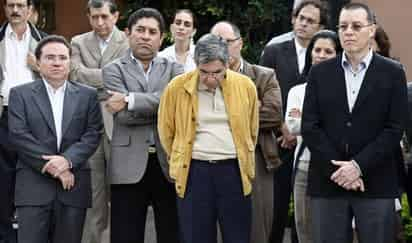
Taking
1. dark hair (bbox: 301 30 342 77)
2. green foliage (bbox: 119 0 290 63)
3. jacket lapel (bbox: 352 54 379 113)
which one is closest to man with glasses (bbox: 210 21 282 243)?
dark hair (bbox: 301 30 342 77)

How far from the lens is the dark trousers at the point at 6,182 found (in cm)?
790

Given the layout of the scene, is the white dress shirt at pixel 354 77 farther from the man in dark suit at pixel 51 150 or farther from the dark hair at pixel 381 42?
the man in dark suit at pixel 51 150

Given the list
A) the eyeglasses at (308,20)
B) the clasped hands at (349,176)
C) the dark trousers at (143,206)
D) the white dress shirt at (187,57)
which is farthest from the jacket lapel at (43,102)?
the eyeglasses at (308,20)

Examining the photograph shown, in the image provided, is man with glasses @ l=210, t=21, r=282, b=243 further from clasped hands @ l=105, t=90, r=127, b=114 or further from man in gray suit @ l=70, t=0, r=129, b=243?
man in gray suit @ l=70, t=0, r=129, b=243

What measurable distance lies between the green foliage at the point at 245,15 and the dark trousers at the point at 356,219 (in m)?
Answer: 5.46

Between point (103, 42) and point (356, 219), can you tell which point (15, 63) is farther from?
point (356, 219)

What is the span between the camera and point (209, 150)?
261 inches

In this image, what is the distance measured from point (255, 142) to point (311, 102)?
0.63m

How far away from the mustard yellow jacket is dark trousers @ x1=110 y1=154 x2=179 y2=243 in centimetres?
37

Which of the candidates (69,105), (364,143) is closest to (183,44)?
(69,105)

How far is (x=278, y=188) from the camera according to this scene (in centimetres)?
800

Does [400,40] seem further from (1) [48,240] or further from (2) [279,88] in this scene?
(1) [48,240]

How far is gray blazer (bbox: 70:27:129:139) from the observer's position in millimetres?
7754

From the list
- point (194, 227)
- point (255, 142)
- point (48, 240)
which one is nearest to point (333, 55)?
point (255, 142)
